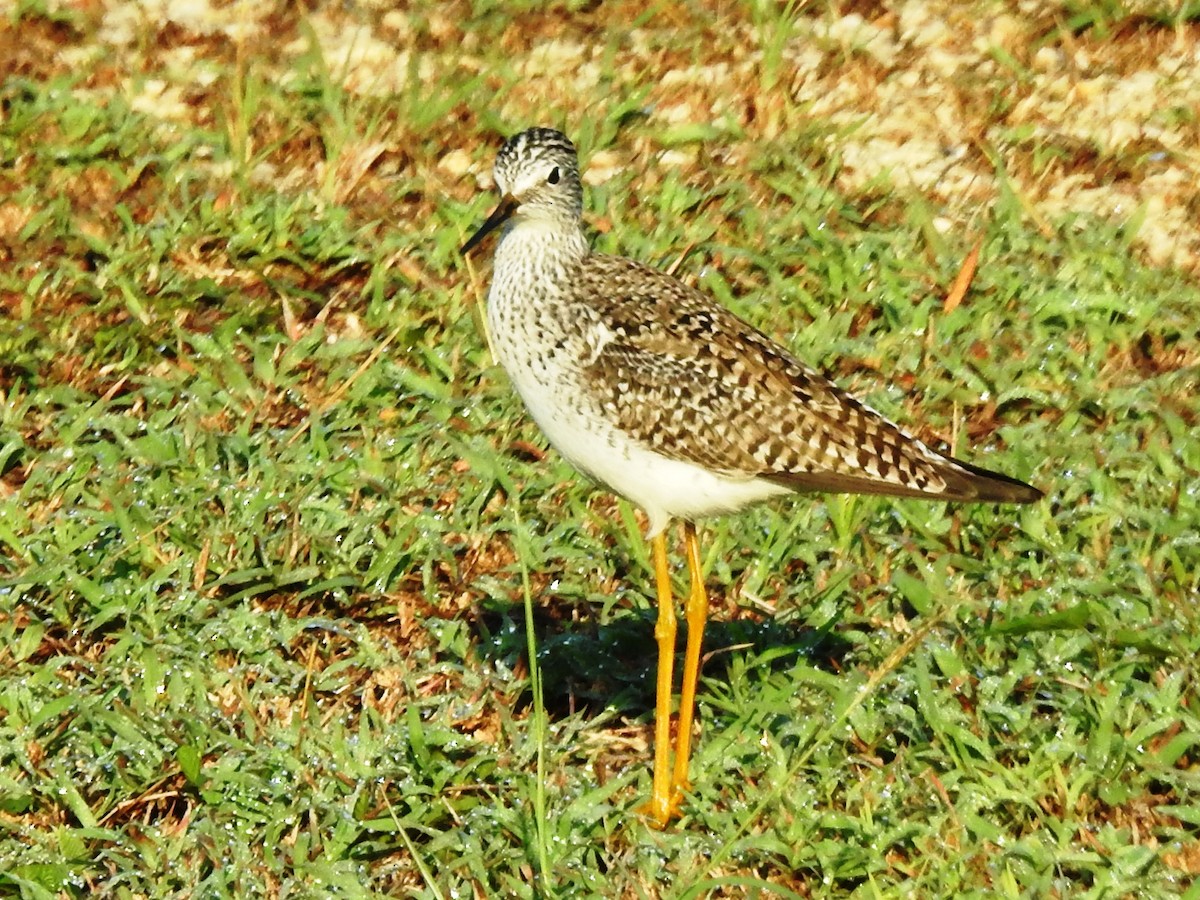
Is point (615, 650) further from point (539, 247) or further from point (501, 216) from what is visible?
point (501, 216)

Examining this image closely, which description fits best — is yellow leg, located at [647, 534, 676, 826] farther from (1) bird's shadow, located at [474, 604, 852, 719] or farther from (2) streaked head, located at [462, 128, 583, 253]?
(2) streaked head, located at [462, 128, 583, 253]

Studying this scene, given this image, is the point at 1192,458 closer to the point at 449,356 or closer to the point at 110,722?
the point at 449,356

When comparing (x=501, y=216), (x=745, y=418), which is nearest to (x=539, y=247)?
(x=501, y=216)

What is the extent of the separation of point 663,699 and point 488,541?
1.32m

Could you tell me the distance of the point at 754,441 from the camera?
6.09 metres

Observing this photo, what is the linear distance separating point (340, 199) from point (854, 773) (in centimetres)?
378

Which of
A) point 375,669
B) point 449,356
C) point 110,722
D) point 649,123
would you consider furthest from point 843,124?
point 110,722

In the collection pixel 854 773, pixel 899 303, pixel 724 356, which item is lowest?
pixel 854 773

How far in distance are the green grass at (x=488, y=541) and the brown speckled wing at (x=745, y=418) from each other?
58 cm

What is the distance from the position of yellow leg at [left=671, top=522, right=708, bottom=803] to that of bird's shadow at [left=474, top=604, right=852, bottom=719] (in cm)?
23

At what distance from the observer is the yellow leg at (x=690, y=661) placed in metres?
6.20

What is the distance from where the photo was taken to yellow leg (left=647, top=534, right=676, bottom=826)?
20.0 feet

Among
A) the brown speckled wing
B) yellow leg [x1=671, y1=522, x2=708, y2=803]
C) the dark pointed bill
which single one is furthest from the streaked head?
yellow leg [x1=671, y1=522, x2=708, y2=803]

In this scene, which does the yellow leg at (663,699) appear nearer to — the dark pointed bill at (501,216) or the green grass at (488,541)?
the green grass at (488,541)
